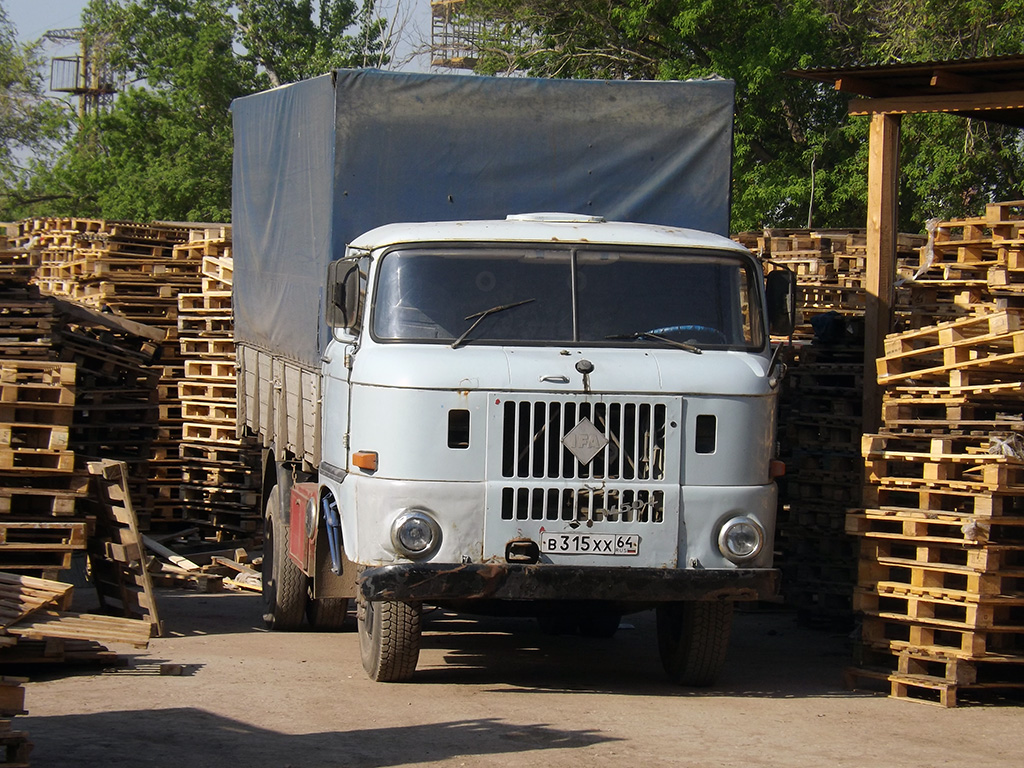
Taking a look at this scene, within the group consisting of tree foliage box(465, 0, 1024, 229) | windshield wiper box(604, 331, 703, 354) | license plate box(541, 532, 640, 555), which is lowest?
license plate box(541, 532, 640, 555)

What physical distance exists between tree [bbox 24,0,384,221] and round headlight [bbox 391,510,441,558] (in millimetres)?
33135

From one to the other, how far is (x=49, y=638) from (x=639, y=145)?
5.10 metres

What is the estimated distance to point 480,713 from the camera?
770 centimetres

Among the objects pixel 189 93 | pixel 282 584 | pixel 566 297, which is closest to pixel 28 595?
pixel 282 584

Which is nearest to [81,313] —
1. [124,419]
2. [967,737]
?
[124,419]

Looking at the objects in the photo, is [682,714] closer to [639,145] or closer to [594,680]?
[594,680]

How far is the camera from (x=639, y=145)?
996cm

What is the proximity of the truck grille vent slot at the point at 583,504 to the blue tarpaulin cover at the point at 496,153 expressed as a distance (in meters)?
2.34

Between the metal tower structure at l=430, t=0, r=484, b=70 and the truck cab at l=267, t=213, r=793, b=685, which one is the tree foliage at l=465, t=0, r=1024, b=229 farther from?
the truck cab at l=267, t=213, r=793, b=685

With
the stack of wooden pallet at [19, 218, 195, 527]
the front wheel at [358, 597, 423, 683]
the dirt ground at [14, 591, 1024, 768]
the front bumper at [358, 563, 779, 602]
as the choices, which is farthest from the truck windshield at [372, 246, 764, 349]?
the stack of wooden pallet at [19, 218, 195, 527]

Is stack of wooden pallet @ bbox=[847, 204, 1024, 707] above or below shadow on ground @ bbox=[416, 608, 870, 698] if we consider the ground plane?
above

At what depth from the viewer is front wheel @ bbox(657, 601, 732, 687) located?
27.9ft

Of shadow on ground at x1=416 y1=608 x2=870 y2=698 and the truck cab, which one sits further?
shadow on ground at x1=416 y1=608 x2=870 y2=698

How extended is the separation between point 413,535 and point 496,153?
3.16 m
